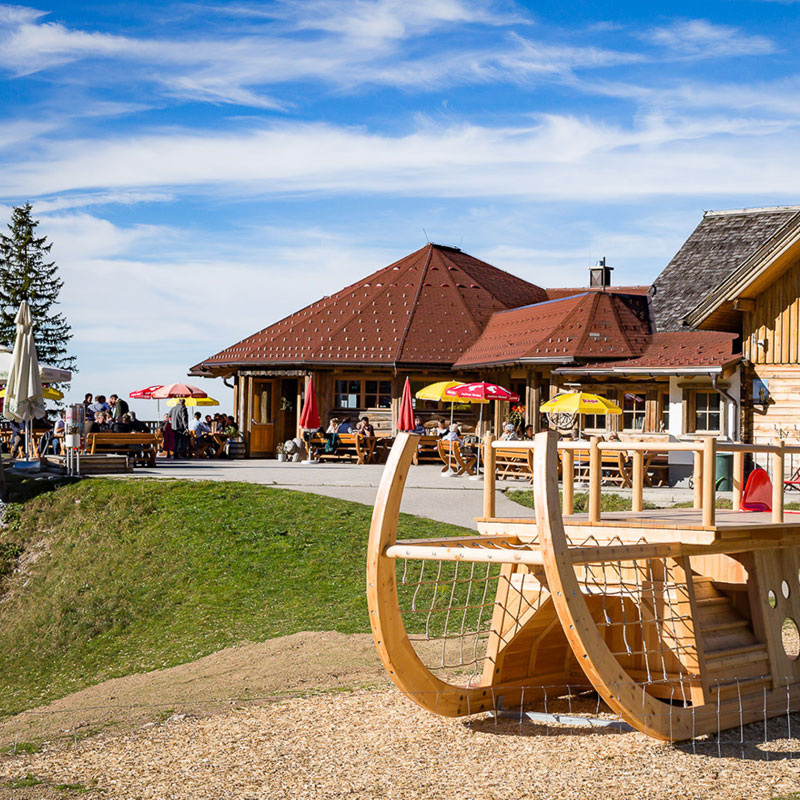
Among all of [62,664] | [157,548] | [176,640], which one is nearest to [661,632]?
[176,640]

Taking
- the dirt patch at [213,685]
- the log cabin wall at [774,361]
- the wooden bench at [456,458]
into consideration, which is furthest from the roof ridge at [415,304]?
the dirt patch at [213,685]

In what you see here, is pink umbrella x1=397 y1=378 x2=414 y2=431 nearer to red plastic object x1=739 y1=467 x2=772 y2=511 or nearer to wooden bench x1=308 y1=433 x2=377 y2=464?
wooden bench x1=308 y1=433 x2=377 y2=464

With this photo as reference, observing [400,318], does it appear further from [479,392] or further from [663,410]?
[663,410]

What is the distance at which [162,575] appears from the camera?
14.1 meters

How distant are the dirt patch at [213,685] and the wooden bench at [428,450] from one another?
54.4 ft

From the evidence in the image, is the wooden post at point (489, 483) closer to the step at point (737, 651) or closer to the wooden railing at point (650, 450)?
the wooden railing at point (650, 450)

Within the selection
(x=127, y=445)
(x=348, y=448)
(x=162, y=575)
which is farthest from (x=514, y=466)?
(x=162, y=575)

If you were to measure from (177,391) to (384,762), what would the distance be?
25418 millimetres

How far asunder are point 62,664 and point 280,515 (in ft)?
15.9

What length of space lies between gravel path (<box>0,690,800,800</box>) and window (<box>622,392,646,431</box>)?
1820cm

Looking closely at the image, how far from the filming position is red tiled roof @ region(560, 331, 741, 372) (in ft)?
73.0

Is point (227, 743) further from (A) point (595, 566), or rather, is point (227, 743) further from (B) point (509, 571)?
(A) point (595, 566)

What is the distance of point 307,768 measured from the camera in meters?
6.36

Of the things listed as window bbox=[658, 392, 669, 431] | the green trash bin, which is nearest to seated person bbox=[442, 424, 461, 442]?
window bbox=[658, 392, 669, 431]
